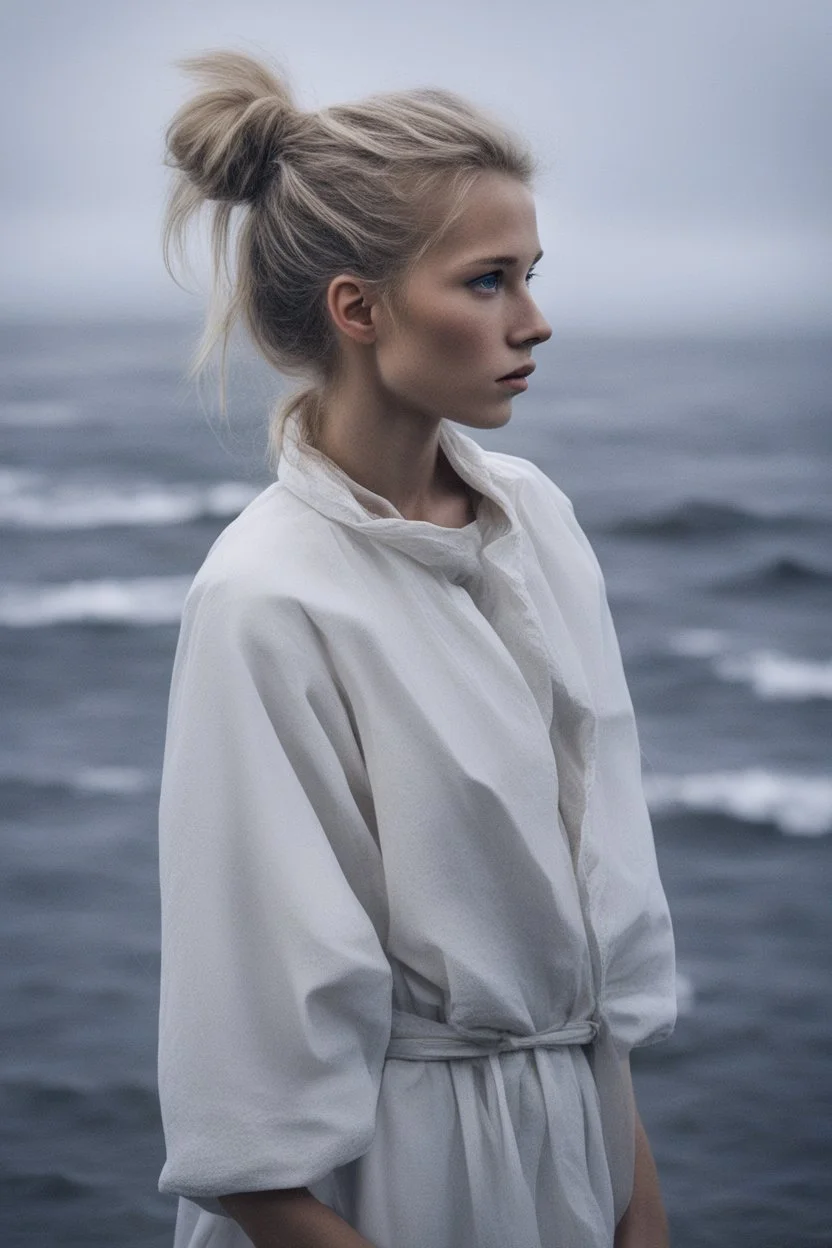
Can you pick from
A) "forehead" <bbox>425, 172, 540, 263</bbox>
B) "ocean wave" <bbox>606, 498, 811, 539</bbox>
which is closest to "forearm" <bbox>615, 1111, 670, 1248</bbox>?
Result: "forehead" <bbox>425, 172, 540, 263</bbox>

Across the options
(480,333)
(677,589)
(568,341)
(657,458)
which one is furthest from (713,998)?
(568,341)

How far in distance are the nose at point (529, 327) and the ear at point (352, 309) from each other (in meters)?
0.09

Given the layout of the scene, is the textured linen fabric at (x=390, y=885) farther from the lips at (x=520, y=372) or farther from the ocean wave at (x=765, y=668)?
the ocean wave at (x=765, y=668)

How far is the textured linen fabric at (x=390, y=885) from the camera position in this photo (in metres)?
0.94

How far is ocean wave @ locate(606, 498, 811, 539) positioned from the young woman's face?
5.99 m

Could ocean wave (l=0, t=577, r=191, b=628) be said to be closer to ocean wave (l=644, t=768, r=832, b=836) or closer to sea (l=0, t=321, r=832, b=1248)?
sea (l=0, t=321, r=832, b=1248)

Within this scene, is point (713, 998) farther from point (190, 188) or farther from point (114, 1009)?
point (190, 188)

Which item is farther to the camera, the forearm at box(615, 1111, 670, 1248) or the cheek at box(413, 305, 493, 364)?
the forearm at box(615, 1111, 670, 1248)

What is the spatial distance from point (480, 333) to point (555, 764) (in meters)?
0.29

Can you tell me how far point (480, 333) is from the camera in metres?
0.99

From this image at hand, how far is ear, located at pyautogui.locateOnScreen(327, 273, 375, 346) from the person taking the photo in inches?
39.9

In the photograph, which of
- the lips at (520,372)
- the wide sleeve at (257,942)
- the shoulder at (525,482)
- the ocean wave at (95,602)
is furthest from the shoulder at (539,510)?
the ocean wave at (95,602)

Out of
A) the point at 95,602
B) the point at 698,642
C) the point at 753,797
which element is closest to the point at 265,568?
the point at 753,797

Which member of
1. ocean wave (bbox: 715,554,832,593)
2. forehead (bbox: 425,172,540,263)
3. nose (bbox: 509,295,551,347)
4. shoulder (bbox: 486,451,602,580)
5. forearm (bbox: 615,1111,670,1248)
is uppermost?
forehead (bbox: 425,172,540,263)
